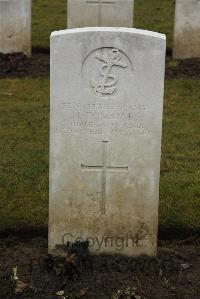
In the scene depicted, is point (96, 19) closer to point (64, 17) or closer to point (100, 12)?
point (100, 12)

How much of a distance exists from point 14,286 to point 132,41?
1.77 m

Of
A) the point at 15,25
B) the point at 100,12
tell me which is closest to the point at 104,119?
the point at 15,25

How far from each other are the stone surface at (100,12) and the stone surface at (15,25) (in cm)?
76

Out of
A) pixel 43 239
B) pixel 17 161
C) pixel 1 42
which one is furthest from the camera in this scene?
pixel 1 42

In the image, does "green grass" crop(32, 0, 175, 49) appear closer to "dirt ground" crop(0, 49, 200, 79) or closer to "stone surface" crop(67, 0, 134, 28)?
"stone surface" crop(67, 0, 134, 28)

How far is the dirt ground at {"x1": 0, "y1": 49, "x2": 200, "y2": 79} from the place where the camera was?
414 inches

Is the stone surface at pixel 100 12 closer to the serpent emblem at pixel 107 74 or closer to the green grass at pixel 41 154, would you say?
the green grass at pixel 41 154

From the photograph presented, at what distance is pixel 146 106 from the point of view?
4945 millimetres

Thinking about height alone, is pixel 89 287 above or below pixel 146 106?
below

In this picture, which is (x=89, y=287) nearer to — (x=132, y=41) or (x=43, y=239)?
(x=43, y=239)

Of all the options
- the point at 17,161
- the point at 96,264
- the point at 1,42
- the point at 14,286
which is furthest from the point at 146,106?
the point at 1,42

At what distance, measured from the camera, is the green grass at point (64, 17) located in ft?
42.2

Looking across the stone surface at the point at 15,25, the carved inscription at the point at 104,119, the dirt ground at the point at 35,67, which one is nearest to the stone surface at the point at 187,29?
the dirt ground at the point at 35,67

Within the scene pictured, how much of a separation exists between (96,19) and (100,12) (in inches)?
5.5
